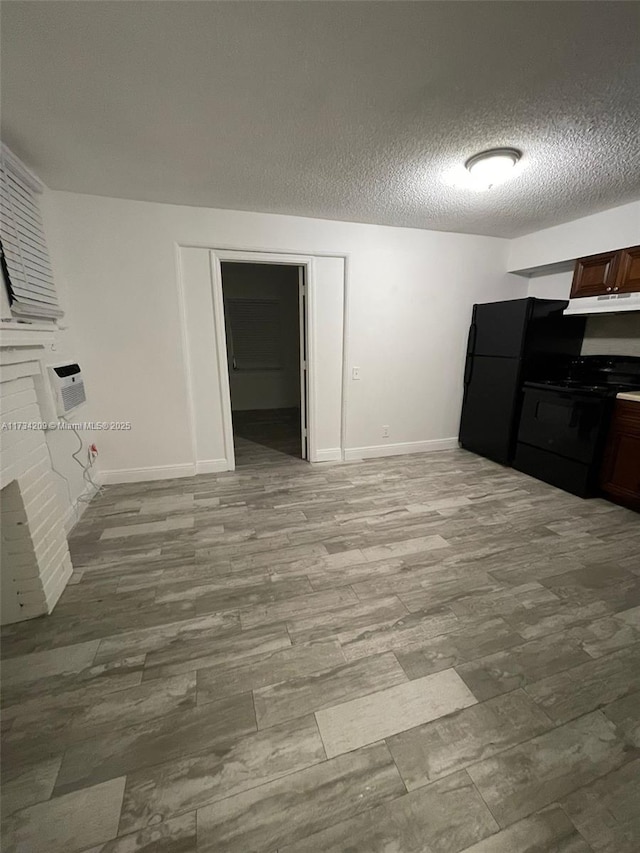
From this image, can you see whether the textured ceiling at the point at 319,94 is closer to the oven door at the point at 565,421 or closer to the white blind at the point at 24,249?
the white blind at the point at 24,249

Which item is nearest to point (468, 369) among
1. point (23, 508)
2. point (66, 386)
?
point (66, 386)

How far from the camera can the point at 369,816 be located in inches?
38.2

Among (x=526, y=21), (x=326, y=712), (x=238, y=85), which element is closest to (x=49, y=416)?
(x=238, y=85)

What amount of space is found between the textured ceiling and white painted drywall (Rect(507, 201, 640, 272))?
0.40m

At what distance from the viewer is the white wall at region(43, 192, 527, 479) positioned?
108 inches

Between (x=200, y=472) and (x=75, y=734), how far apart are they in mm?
2362

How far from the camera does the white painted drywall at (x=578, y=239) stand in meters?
2.76

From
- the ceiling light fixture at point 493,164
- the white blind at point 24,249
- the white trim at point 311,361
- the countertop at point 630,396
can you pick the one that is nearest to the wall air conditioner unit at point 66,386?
the white blind at point 24,249

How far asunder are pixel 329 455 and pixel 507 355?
223 cm

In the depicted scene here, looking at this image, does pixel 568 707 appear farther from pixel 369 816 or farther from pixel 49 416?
pixel 49 416

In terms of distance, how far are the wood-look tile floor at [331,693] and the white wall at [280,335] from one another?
4191mm

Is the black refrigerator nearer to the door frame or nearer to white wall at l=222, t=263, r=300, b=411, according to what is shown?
the door frame

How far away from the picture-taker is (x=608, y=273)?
2.90 meters

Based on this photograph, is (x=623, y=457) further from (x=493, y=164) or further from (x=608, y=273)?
(x=493, y=164)
